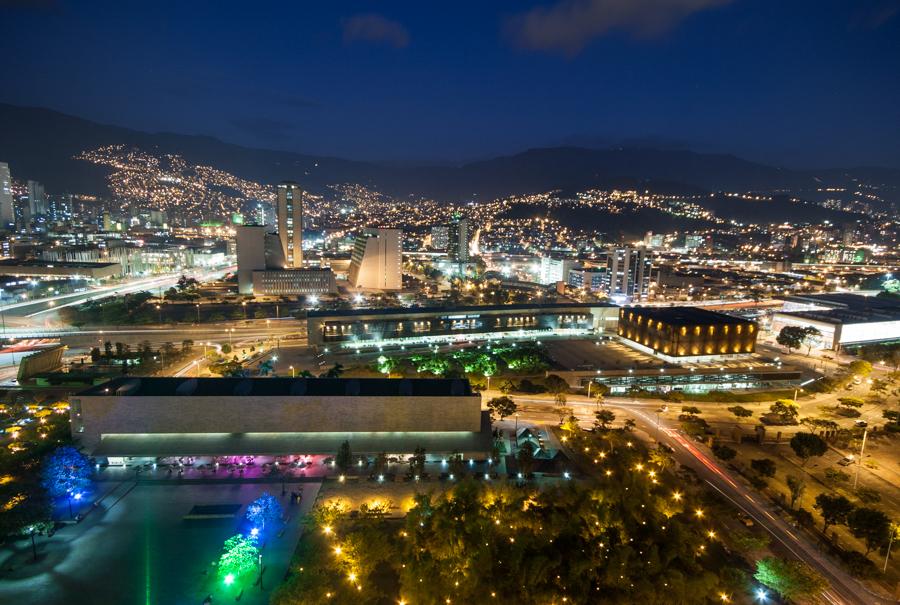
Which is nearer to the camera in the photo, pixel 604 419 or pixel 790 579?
pixel 790 579

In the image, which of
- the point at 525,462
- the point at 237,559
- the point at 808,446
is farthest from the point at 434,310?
the point at 237,559

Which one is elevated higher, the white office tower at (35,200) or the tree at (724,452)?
the white office tower at (35,200)

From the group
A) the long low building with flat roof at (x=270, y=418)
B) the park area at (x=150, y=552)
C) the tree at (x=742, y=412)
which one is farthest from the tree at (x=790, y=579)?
the park area at (x=150, y=552)

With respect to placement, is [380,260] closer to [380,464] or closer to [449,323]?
[449,323]

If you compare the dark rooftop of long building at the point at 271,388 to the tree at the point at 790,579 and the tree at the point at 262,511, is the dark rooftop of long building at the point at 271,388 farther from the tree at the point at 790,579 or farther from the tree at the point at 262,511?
the tree at the point at 790,579

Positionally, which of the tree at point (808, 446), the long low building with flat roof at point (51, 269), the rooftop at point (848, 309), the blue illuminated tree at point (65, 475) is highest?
the long low building with flat roof at point (51, 269)

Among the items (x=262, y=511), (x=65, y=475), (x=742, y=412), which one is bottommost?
(x=742, y=412)
